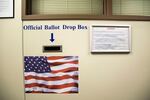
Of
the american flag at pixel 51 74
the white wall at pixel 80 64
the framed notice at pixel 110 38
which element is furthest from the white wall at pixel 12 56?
the framed notice at pixel 110 38

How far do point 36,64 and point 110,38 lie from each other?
106cm

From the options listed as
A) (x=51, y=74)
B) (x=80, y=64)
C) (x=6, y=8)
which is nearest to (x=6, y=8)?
(x=6, y=8)

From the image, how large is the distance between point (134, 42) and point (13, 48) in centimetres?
165

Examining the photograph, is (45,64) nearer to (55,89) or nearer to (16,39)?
(55,89)

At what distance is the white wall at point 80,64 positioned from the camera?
2.53 m

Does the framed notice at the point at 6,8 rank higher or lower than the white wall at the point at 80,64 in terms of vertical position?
higher

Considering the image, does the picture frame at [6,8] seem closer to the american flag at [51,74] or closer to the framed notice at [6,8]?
the framed notice at [6,8]

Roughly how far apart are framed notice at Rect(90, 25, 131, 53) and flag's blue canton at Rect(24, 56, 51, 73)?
66 cm

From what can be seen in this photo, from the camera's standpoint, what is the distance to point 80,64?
253 cm

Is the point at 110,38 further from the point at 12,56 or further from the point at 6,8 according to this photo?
the point at 6,8

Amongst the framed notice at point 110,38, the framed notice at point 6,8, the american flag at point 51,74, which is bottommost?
the american flag at point 51,74

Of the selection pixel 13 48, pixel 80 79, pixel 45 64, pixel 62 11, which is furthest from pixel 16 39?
pixel 80 79

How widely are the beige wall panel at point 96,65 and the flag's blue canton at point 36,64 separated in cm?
7

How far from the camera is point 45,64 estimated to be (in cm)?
253
